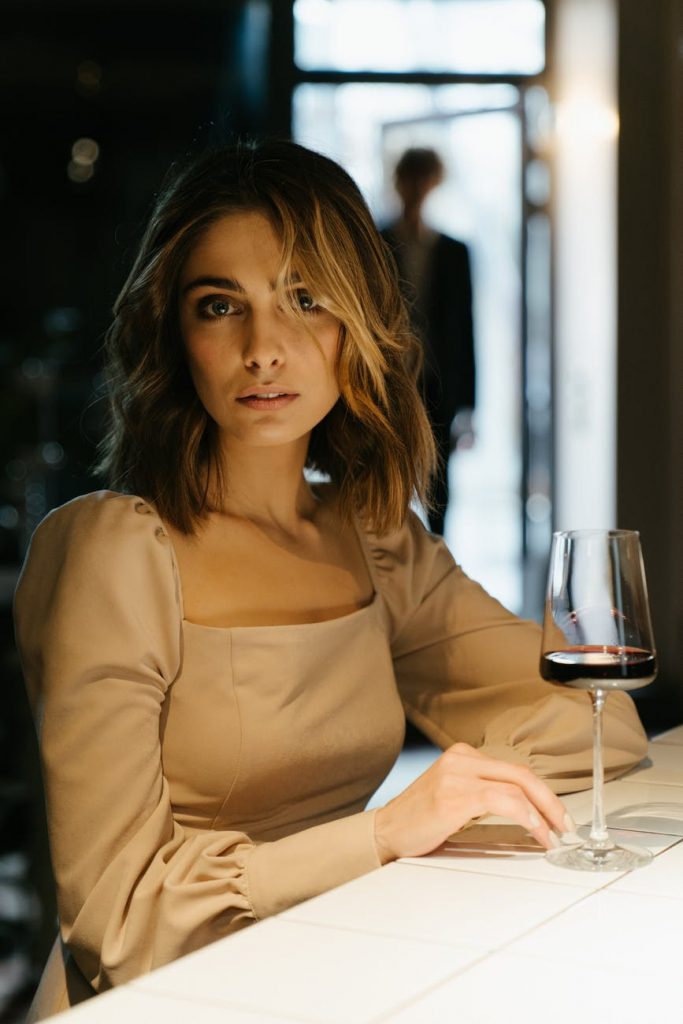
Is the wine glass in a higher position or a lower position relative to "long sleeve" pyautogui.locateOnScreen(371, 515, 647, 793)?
higher

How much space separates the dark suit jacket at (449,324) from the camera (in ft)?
16.8

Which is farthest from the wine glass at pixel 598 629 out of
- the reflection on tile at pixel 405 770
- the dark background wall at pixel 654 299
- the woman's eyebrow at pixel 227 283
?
the dark background wall at pixel 654 299

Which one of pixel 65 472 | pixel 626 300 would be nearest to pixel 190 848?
pixel 626 300

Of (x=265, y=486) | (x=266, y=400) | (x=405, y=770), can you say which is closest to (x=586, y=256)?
(x=405, y=770)

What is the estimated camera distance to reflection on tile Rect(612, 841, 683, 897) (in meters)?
1.08

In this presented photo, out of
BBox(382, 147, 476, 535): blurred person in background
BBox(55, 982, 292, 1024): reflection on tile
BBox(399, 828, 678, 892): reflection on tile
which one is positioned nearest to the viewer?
BBox(55, 982, 292, 1024): reflection on tile

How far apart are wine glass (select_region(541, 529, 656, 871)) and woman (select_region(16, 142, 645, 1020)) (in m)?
0.07

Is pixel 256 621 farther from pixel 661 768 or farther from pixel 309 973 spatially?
pixel 309 973

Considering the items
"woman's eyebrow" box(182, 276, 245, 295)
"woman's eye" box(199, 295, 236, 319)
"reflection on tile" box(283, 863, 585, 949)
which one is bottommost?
"reflection on tile" box(283, 863, 585, 949)

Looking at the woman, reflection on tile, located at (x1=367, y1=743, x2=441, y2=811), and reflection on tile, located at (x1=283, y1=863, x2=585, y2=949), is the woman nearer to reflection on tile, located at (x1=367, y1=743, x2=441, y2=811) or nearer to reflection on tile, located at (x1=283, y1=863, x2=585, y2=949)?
reflection on tile, located at (x1=283, y1=863, x2=585, y2=949)

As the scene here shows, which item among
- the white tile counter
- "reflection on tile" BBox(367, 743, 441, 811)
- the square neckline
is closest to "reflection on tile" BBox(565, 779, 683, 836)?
the white tile counter

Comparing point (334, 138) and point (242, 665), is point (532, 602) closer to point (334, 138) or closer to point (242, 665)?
point (334, 138)

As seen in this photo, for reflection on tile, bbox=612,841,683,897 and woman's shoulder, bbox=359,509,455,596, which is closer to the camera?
reflection on tile, bbox=612,841,683,897

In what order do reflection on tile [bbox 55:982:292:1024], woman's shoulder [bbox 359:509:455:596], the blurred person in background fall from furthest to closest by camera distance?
the blurred person in background → woman's shoulder [bbox 359:509:455:596] → reflection on tile [bbox 55:982:292:1024]
